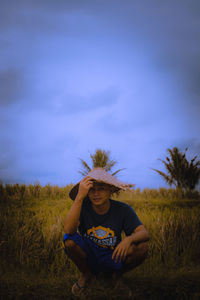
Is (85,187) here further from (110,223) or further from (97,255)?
(97,255)

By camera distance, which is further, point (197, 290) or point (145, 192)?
point (145, 192)

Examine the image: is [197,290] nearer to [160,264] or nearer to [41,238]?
[160,264]

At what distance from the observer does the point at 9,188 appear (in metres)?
11.0

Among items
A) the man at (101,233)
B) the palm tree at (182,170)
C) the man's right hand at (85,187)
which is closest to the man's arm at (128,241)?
the man at (101,233)

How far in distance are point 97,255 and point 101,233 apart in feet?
0.88

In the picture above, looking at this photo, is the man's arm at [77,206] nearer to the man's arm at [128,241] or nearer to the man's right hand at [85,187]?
the man's right hand at [85,187]

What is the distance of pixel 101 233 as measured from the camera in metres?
3.17

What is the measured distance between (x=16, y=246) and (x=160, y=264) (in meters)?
2.62

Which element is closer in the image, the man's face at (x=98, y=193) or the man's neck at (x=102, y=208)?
the man's face at (x=98, y=193)

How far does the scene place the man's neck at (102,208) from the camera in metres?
3.20

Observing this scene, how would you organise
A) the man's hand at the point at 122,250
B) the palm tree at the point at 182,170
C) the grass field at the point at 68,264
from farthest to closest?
1. the palm tree at the point at 182,170
2. the grass field at the point at 68,264
3. the man's hand at the point at 122,250

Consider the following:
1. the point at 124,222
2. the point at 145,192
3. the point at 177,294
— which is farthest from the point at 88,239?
the point at 145,192

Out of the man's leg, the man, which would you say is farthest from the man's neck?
the man's leg

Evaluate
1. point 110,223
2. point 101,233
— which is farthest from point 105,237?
point 110,223
